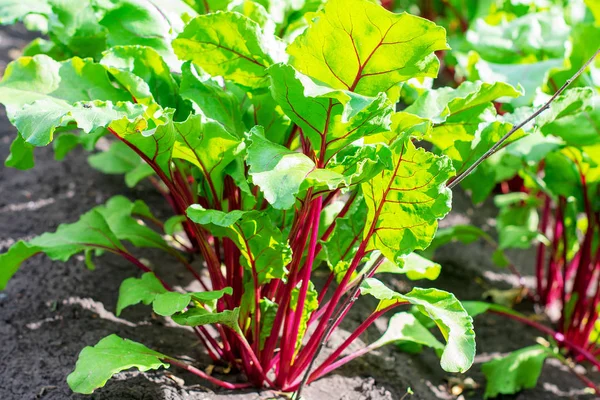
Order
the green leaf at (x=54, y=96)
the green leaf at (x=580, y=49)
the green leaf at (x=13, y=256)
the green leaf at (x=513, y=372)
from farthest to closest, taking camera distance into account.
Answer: the green leaf at (x=580, y=49) < the green leaf at (x=513, y=372) < the green leaf at (x=13, y=256) < the green leaf at (x=54, y=96)

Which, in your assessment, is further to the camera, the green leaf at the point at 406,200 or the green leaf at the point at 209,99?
the green leaf at the point at 209,99

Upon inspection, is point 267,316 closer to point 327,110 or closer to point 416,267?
point 416,267

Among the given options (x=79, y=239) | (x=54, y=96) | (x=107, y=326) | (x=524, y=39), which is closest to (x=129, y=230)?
(x=79, y=239)

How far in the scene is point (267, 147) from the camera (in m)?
1.42

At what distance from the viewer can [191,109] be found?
1.78m

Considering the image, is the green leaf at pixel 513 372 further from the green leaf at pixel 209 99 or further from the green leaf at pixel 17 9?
the green leaf at pixel 17 9

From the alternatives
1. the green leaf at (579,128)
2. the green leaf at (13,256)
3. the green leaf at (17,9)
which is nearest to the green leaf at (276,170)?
the green leaf at (13,256)

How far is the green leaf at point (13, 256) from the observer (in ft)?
5.96

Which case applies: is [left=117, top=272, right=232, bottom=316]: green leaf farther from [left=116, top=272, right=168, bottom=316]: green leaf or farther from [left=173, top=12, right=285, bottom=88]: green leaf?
[left=173, top=12, right=285, bottom=88]: green leaf

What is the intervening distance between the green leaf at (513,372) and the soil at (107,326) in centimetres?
7

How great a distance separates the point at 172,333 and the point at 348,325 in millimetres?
572

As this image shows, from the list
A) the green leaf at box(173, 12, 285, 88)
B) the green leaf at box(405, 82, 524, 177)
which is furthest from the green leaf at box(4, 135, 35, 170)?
the green leaf at box(405, 82, 524, 177)

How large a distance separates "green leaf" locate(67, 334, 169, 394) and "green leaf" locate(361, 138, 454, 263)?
605 millimetres

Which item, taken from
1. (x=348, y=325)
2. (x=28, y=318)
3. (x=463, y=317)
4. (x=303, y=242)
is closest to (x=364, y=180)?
(x=303, y=242)
